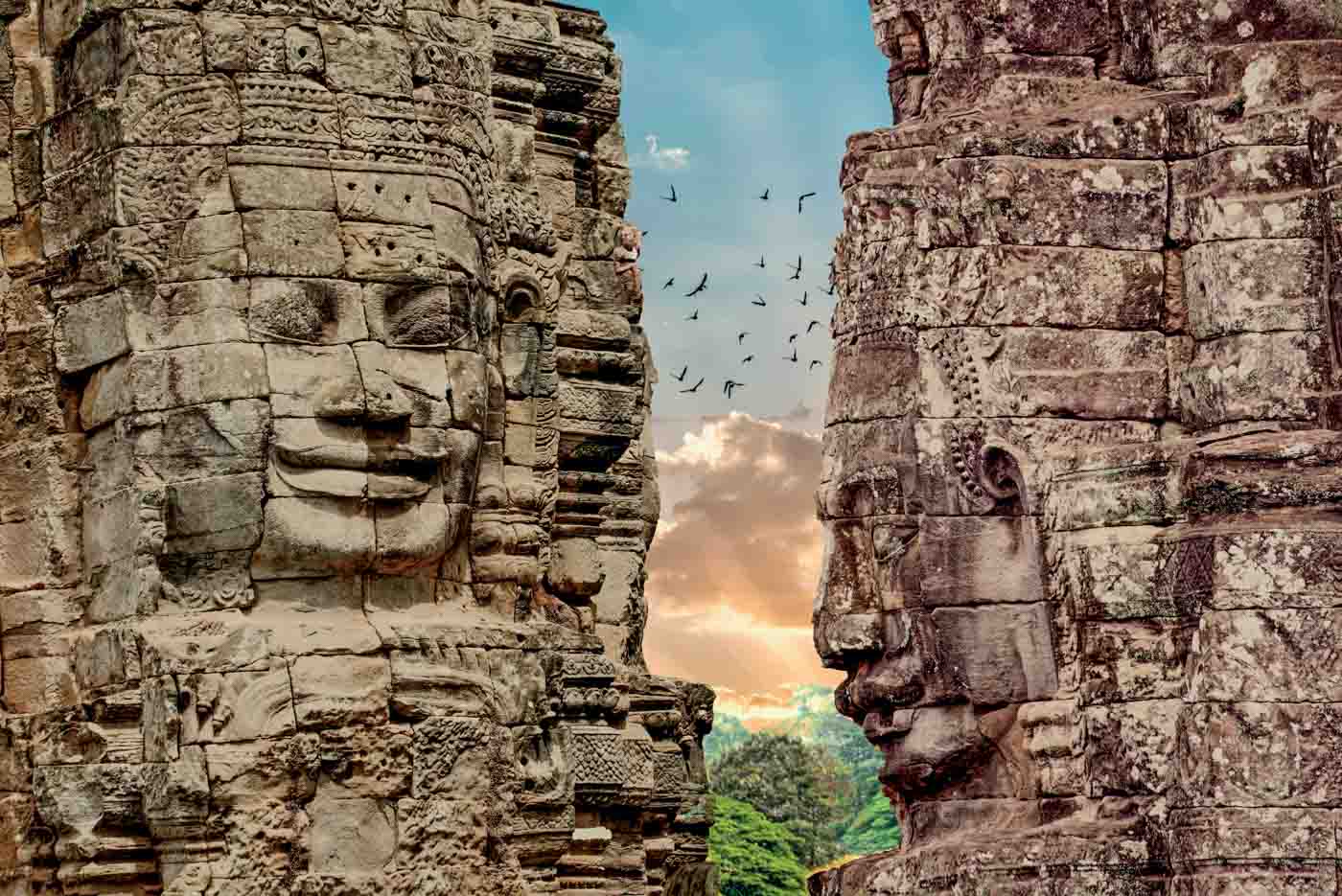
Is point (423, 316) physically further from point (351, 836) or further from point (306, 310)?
point (351, 836)

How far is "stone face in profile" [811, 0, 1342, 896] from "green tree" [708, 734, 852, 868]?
33421mm

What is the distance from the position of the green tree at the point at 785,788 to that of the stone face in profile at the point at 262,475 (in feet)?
137

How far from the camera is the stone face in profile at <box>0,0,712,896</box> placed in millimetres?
17000

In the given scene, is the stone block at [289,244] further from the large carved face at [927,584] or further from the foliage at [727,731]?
the foliage at [727,731]

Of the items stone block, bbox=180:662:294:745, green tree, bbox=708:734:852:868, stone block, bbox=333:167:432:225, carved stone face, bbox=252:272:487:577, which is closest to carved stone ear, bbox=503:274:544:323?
carved stone face, bbox=252:272:487:577

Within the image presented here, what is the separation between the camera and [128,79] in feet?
57.3

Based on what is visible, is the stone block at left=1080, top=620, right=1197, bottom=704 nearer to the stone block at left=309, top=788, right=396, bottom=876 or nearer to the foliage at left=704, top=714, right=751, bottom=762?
the stone block at left=309, top=788, right=396, bottom=876

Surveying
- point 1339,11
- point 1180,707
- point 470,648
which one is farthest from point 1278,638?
point 470,648

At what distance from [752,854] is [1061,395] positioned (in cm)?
3283

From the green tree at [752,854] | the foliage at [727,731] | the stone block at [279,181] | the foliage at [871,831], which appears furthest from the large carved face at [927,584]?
the foliage at [727,731]

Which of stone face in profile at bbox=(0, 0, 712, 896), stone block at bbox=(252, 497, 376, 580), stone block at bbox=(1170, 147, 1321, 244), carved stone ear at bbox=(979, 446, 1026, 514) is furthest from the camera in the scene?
carved stone ear at bbox=(979, 446, 1026, 514)

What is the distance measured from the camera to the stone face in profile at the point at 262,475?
55.8 feet

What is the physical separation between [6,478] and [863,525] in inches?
354

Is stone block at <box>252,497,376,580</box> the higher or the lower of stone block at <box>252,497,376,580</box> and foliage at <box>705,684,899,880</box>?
the lower
